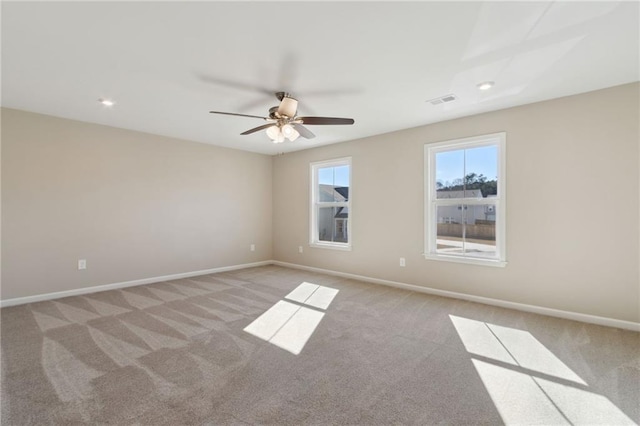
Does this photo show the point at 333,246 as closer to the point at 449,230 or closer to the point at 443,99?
the point at 449,230

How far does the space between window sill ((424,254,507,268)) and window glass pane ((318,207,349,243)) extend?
165 centimetres

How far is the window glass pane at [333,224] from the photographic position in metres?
5.45

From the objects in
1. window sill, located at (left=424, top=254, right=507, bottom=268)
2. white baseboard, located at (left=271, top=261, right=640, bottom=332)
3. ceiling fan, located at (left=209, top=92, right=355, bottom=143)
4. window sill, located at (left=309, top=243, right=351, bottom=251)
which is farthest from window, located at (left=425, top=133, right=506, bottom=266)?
ceiling fan, located at (left=209, top=92, right=355, bottom=143)

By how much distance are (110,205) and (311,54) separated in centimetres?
385

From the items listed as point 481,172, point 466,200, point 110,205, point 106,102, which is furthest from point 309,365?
point 110,205

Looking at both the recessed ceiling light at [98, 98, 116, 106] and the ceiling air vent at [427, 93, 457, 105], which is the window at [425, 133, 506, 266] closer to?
the ceiling air vent at [427, 93, 457, 105]

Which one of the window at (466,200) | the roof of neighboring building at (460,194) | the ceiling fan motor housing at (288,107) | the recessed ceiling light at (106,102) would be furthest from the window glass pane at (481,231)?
the recessed ceiling light at (106,102)

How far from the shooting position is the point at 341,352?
251 centimetres

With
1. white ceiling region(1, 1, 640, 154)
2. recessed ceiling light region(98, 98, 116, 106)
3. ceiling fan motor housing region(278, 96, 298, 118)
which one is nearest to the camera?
white ceiling region(1, 1, 640, 154)

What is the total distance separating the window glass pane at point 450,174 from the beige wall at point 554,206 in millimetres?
246

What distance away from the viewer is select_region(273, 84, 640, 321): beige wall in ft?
9.71

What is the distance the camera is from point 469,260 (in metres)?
3.90

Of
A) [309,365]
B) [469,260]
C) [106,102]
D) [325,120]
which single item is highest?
[106,102]

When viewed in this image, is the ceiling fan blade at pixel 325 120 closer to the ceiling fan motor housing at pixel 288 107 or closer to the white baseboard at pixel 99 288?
the ceiling fan motor housing at pixel 288 107
